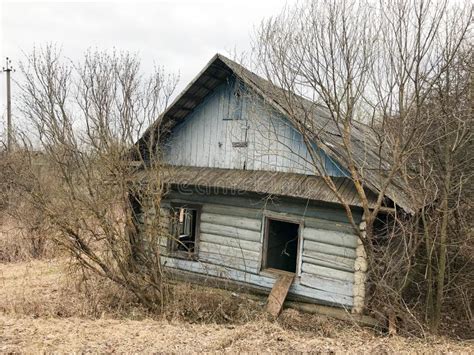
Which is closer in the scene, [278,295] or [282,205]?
[278,295]

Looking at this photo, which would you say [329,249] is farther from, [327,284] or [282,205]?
[282,205]

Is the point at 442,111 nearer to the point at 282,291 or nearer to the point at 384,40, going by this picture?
the point at 384,40

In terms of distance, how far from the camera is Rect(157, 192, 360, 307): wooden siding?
26.5ft

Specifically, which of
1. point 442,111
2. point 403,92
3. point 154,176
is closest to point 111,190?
point 154,176

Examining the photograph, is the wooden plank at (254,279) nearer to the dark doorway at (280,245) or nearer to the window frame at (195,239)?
the window frame at (195,239)

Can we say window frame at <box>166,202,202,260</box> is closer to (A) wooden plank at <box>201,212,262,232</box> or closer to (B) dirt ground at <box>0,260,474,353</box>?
(A) wooden plank at <box>201,212,262,232</box>

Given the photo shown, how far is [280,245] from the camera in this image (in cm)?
1122

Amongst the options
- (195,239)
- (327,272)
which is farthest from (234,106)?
(327,272)

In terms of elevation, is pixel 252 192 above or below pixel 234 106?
below

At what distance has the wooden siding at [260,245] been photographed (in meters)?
8.09

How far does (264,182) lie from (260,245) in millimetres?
1596

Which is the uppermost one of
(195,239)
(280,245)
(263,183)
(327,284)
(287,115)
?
(287,115)

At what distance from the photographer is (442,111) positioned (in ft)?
23.9

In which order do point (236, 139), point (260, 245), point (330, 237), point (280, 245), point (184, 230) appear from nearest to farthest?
1. point (330, 237)
2. point (260, 245)
3. point (236, 139)
4. point (280, 245)
5. point (184, 230)
